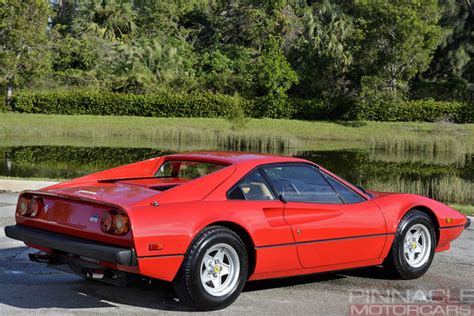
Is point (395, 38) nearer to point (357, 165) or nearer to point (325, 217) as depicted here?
point (357, 165)

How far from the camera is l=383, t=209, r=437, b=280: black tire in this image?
23.7 feet

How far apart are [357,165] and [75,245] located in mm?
20248

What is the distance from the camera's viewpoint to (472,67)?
173ft

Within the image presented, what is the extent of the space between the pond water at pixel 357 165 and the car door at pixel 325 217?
9905 mm

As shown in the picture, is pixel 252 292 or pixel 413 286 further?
pixel 413 286

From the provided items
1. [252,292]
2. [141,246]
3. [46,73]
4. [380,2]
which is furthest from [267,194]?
[46,73]

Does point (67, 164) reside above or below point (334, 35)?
below

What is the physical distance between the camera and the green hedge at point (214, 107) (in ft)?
144

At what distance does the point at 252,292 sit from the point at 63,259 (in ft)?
5.83

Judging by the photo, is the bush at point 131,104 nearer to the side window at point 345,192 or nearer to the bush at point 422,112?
the bush at point 422,112

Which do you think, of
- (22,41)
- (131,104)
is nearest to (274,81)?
(131,104)

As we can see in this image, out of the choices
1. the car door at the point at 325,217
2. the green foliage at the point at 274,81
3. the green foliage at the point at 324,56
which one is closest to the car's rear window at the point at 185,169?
the car door at the point at 325,217

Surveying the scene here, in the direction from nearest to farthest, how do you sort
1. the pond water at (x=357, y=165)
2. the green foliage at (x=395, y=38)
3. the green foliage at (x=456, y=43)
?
the pond water at (x=357, y=165) → the green foliage at (x=395, y=38) → the green foliage at (x=456, y=43)

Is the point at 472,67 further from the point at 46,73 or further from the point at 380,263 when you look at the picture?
the point at 380,263
